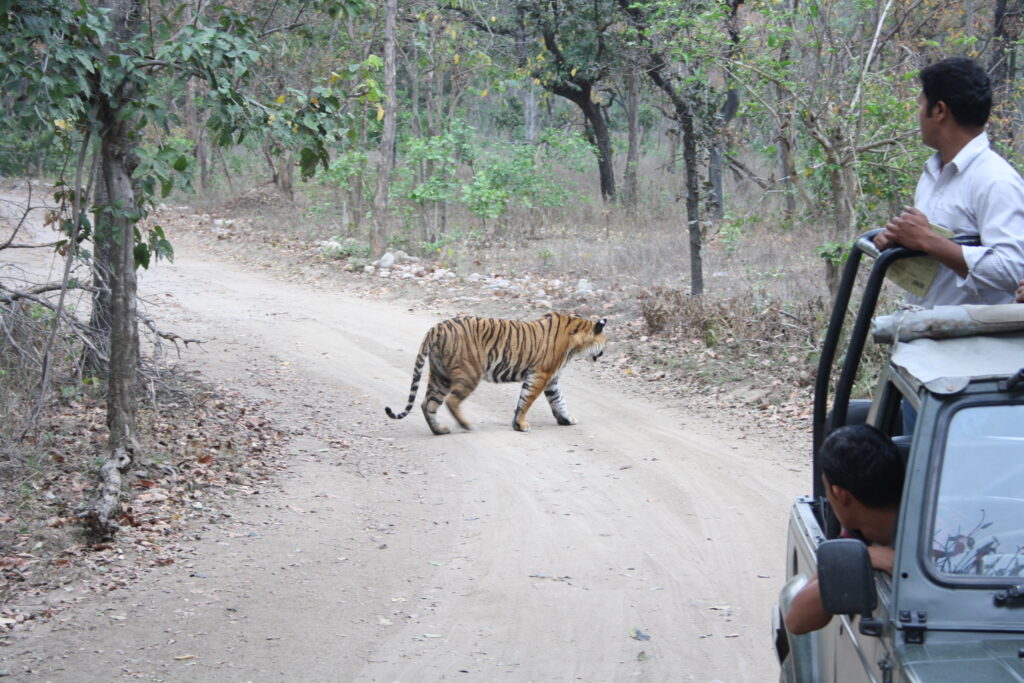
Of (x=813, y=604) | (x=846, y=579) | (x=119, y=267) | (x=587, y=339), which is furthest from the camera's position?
(x=587, y=339)

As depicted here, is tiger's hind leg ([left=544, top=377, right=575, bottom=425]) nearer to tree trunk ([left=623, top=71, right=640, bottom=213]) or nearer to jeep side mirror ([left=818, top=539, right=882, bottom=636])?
jeep side mirror ([left=818, top=539, right=882, bottom=636])

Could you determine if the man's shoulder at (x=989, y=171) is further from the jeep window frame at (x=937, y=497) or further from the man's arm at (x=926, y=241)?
the jeep window frame at (x=937, y=497)

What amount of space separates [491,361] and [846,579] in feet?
25.7

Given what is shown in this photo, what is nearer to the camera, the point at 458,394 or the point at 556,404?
the point at 458,394

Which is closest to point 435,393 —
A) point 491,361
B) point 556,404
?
point 491,361

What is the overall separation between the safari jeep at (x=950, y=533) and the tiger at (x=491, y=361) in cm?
728

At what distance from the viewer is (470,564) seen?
6.21 metres

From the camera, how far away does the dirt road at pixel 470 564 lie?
4.82 metres

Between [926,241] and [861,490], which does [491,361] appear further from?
[861,490]

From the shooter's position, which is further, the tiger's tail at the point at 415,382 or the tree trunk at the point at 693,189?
the tree trunk at the point at 693,189

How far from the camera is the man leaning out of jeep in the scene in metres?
2.65

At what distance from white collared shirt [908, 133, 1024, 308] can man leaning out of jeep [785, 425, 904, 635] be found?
765 mm

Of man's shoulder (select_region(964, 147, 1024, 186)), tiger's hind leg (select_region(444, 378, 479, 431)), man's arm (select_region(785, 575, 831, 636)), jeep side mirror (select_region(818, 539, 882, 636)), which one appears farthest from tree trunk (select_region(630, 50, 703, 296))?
jeep side mirror (select_region(818, 539, 882, 636))

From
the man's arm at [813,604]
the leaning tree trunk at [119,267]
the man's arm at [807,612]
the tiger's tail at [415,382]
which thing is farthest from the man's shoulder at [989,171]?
the tiger's tail at [415,382]
